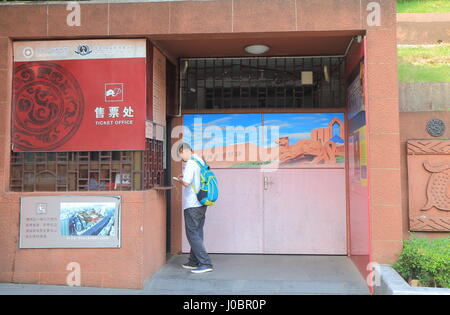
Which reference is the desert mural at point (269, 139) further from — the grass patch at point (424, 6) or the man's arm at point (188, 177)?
the grass patch at point (424, 6)

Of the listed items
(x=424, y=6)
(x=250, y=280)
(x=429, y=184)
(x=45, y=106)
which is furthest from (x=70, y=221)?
(x=424, y=6)

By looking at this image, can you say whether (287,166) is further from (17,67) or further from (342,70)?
(17,67)

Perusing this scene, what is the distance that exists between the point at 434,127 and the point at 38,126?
18.3ft

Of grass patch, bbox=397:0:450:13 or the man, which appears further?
grass patch, bbox=397:0:450:13

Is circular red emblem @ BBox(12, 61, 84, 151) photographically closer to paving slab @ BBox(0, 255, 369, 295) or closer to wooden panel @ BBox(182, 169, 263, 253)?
paving slab @ BBox(0, 255, 369, 295)

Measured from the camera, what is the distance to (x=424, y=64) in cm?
629

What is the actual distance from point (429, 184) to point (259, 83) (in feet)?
9.94

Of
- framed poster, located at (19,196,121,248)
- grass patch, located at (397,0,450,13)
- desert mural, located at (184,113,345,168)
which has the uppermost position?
grass patch, located at (397,0,450,13)

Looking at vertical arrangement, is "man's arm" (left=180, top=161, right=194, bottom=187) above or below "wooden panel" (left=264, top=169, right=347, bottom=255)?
above

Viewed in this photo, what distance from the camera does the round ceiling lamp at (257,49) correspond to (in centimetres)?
603

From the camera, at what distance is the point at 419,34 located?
6.42 m

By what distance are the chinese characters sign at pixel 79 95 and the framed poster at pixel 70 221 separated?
69cm

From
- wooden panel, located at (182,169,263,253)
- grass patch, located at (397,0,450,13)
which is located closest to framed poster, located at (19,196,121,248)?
wooden panel, located at (182,169,263,253)

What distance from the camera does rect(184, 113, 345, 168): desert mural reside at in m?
6.57
